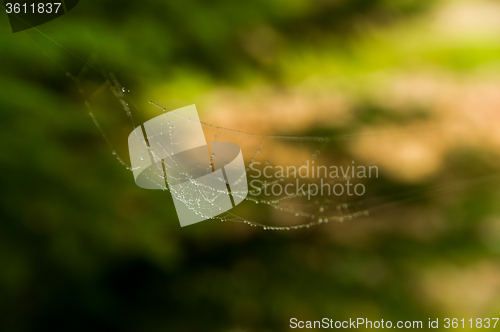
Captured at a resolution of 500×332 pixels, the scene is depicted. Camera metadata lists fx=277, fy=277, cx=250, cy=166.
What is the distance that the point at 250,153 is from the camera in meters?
0.35

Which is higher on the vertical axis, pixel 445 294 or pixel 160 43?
pixel 160 43

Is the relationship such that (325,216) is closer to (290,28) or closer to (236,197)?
(236,197)

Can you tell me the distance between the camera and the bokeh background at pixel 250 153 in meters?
0.27

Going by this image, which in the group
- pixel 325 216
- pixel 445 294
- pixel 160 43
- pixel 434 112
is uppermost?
pixel 160 43

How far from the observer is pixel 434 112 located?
0.32 meters

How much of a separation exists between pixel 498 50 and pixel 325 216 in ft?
0.86

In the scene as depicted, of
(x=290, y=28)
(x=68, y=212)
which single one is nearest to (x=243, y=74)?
(x=290, y=28)

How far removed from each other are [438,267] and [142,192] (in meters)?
0.44

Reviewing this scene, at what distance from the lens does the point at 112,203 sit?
0.38 m

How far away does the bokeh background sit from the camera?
274mm

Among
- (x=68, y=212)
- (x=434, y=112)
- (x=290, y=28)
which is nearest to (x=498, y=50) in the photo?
(x=434, y=112)

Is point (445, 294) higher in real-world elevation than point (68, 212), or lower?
lower

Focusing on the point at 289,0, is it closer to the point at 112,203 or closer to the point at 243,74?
the point at 243,74

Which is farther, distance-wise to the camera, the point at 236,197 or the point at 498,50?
the point at 236,197
